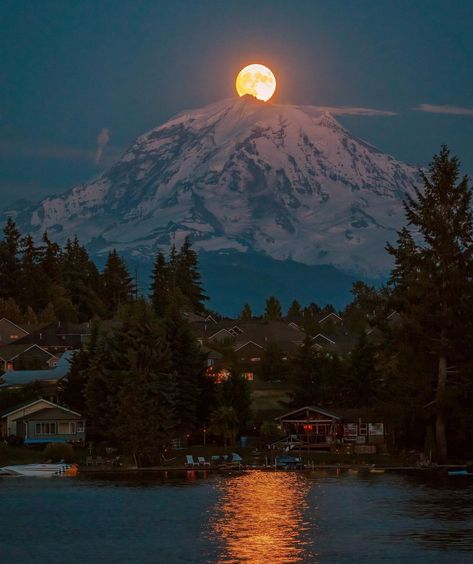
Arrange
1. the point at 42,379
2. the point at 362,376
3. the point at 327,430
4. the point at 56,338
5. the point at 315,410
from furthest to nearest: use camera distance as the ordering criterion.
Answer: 1. the point at 56,338
2. the point at 42,379
3. the point at 362,376
4. the point at 327,430
5. the point at 315,410

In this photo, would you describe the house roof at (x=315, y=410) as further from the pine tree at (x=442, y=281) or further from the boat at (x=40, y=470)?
the boat at (x=40, y=470)

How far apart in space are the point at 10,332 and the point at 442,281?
95928 millimetres

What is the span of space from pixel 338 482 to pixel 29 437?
3458 centimetres

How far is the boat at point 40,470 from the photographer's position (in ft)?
330

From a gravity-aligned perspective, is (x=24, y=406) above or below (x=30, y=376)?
below

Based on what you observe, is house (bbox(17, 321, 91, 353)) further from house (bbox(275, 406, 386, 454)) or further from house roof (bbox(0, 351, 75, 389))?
house (bbox(275, 406, 386, 454))

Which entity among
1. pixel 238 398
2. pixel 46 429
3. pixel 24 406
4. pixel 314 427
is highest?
pixel 238 398

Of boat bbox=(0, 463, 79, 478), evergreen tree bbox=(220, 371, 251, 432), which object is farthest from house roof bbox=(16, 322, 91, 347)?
boat bbox=(0, 463, 79, 478)

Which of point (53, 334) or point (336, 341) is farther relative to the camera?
point (336, 341)

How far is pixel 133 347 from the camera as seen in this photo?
10956 cm

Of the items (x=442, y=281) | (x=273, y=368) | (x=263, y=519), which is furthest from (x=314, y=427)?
(x=263, y=519)

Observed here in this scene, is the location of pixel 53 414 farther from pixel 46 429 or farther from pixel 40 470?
pixel 40 470

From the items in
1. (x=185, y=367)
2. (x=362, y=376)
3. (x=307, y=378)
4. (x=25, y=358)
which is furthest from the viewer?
(x=25, y=358)

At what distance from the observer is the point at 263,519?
71.9 meters
